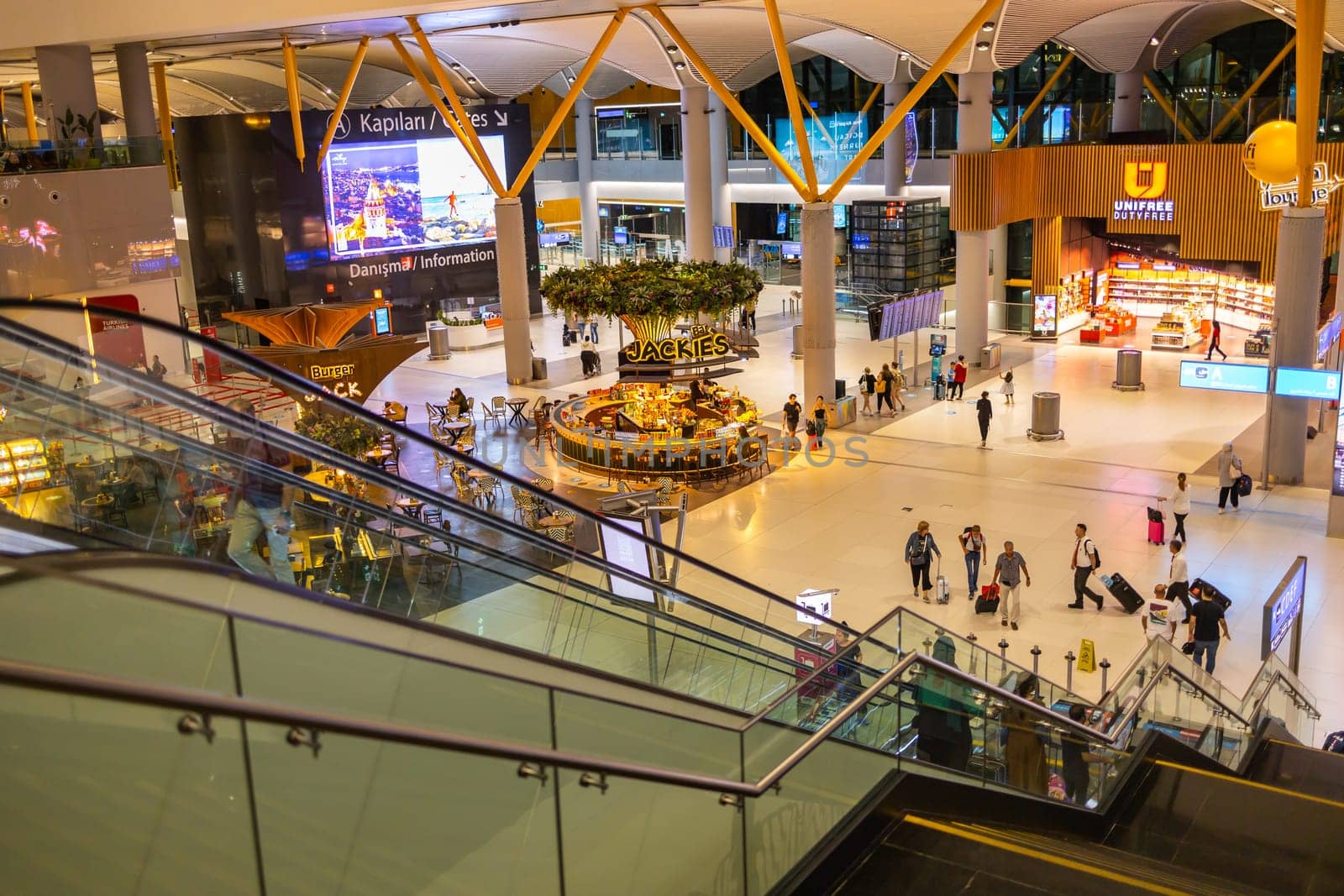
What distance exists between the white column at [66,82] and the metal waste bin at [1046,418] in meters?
15.9

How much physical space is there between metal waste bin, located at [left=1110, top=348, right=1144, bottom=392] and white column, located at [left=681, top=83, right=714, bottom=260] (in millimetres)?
10338

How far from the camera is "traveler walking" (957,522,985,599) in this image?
13953 millimetres

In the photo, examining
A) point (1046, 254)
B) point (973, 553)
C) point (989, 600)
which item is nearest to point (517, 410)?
point (973, 553)

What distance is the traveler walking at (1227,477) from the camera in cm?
1616

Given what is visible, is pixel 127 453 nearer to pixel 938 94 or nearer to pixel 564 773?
pixel 564 773

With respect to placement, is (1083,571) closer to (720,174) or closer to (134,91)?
(134,91)

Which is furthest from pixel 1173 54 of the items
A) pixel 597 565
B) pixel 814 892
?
pixel 814 892

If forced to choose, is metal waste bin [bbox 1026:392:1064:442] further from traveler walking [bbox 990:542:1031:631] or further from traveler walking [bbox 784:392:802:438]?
traveler walking [bbox 990:542:1031:631]

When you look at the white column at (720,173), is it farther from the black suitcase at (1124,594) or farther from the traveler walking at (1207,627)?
the traveler walking at (1207,627)

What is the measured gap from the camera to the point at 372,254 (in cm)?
3291

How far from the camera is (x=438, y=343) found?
3050 centimetres

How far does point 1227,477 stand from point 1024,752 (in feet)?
36.5

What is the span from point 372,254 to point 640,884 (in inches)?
1199

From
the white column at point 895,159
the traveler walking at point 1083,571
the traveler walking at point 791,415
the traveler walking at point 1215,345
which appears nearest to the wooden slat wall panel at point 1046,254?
the traveler walking at point 1215,345
